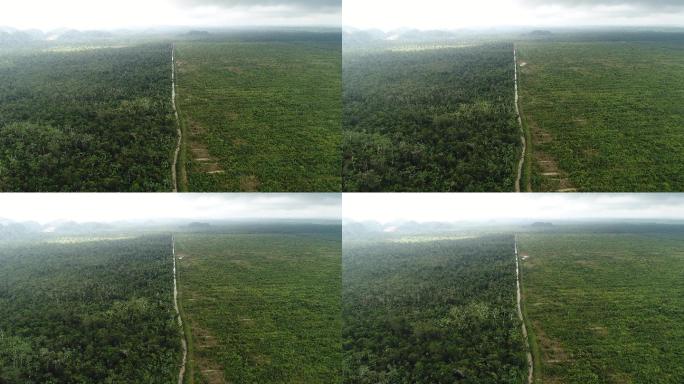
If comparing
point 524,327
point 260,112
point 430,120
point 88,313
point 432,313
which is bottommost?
point 524,327

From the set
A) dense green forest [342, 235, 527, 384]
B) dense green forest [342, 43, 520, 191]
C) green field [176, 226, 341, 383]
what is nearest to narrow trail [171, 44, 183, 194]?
green field [176, 226, 341, 383]

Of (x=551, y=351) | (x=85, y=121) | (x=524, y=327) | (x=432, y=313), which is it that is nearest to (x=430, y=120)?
(x=432, y=313)

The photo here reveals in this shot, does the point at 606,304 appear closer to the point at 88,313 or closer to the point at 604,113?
the point at 604,113

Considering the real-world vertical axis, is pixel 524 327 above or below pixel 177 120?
below

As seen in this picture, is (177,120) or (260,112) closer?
(177,120)

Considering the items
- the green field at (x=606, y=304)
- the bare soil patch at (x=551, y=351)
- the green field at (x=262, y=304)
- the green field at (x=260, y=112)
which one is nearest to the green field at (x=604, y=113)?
the green field at (x=606, y=304)
